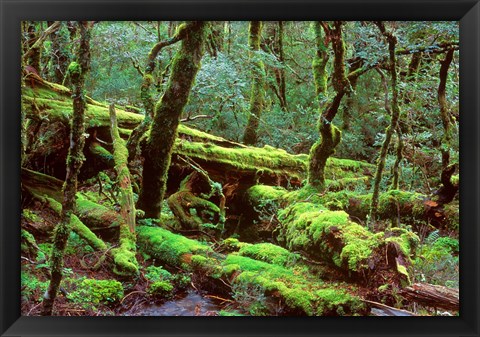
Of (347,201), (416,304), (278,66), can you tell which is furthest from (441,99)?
(416,304)

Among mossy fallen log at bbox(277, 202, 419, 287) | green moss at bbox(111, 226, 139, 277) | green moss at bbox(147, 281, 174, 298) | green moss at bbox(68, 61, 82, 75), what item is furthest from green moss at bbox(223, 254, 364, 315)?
green moss at bbox(68, 61, 82, 75)

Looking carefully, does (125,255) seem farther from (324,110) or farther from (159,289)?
(324,110)

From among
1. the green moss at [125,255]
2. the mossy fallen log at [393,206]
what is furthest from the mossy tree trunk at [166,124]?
the mossy fallen log at [393,206]

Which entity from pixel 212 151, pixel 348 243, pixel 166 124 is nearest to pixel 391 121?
pixel 348 243

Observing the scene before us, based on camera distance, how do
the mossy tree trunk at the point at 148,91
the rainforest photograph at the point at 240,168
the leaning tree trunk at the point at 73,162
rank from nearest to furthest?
the leaning tree trunk at the point at 73,162, the rainforest photograph at the point at 240,168, the mossy tree trunk at the point at 148,91

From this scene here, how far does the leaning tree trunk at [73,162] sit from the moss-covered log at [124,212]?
0.39 m

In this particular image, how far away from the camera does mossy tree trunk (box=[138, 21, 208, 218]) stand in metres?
3.49

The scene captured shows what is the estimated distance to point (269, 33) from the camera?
3309mm

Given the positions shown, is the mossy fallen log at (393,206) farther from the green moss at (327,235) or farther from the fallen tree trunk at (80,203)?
the fallen tree trunk at (80,203)

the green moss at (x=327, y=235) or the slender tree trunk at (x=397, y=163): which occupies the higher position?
the slender tree trunk at (x=397, y=163)

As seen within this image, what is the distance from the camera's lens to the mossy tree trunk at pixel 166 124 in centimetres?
349

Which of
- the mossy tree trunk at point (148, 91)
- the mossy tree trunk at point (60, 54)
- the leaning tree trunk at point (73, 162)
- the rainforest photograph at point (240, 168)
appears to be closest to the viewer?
the leaning tree trunk at point (73, 162)

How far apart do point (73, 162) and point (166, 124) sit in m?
0.81

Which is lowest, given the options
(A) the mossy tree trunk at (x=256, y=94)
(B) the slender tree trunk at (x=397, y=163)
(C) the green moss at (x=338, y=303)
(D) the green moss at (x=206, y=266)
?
(C) the green moss at (x=338, y=303)
